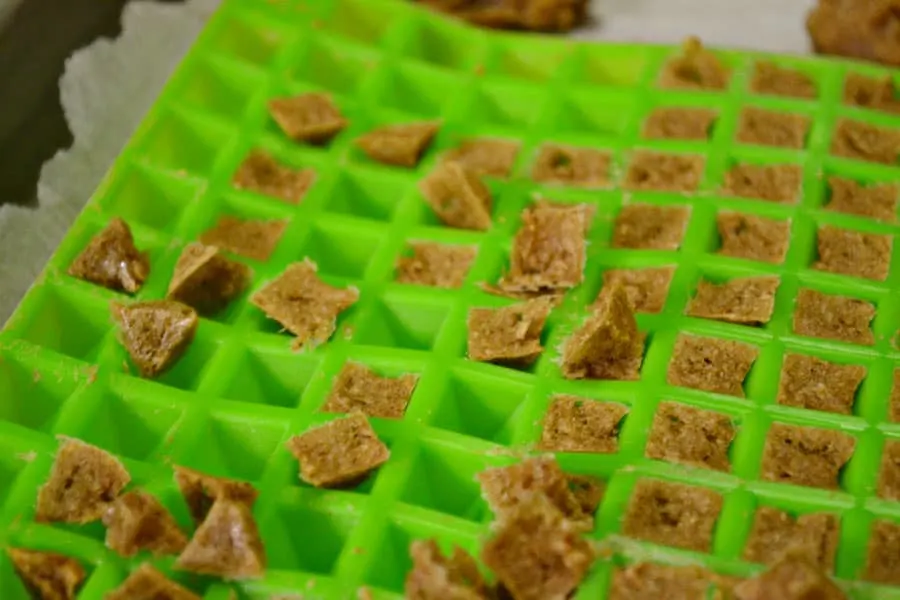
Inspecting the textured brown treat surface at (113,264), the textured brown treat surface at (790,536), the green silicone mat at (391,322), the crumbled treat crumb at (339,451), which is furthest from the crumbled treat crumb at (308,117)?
the textured brown treat surface at (790,536)

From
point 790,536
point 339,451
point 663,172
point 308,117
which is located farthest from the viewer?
point 308,117

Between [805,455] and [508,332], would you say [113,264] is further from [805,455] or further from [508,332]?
[805,455]

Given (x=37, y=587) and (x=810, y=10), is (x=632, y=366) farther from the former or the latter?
(x=810, y=10)

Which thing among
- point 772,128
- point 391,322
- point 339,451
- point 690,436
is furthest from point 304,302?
point 772,128

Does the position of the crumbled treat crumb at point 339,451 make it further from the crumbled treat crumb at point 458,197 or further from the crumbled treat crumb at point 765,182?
the crumbled treat crumb at point 765,182

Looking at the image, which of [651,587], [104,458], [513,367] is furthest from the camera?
[513,367]

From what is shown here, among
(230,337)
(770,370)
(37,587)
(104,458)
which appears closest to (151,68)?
(230,337)

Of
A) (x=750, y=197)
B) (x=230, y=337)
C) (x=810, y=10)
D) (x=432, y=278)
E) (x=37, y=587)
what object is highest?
(x=810, y=10)

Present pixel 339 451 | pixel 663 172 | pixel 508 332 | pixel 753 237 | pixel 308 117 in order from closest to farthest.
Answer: pixel 339 451, pixel 508 332, pixel 753 237, pixel 663 172, pixel 308 117
